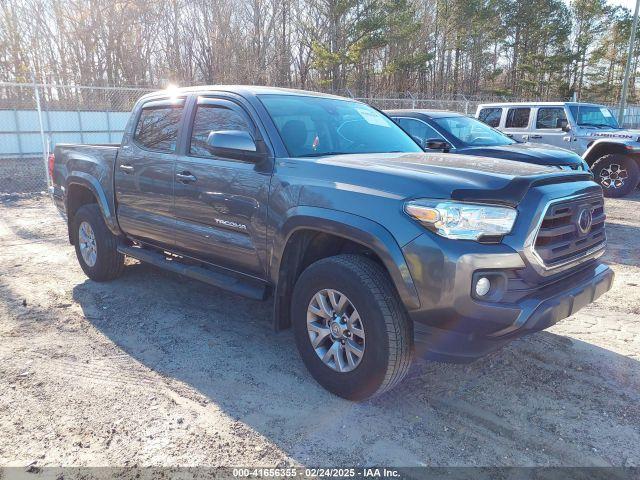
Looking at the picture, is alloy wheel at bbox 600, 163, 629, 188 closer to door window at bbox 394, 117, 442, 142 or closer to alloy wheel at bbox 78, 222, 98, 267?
door window at bbox 394, 117, 442, 142

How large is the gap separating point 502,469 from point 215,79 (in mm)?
29769

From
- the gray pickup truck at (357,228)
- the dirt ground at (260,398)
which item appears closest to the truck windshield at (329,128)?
the gray pickup truck at (357,228)

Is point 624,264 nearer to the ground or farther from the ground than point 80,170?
nearer to the ground

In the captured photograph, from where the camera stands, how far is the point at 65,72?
84.2 ft

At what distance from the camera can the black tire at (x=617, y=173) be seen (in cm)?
1059

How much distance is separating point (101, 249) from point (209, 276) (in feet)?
6.22

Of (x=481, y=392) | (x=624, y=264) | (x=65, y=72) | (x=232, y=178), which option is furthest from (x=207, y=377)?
(x=65, y=72)

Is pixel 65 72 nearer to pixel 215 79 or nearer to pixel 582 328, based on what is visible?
pixel 215 79

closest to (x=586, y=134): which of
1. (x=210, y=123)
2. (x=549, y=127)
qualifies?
(x=549, y=127)

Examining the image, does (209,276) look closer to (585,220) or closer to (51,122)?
(585,220)

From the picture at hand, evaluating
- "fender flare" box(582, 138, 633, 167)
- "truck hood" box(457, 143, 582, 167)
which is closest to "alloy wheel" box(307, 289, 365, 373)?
"truck hood" box(457, 143, 582, 167)

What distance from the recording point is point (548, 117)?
10883 millimetres

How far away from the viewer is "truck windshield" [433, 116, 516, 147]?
794 centimetres

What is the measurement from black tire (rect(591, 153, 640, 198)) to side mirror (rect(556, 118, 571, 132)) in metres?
1.00
